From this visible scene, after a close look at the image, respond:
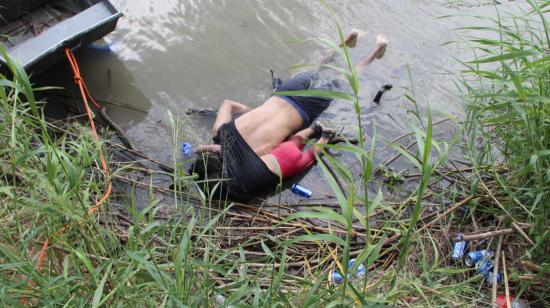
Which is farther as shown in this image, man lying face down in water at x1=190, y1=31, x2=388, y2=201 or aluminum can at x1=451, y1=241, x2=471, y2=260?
man lying face down in water at x1=190, y1=31, x2=388, y2=201

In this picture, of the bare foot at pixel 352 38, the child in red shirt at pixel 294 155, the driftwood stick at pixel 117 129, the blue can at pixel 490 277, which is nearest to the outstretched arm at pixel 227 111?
the child in red shirt at pixel 294 155

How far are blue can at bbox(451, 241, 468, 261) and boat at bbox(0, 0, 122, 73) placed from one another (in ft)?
12.1

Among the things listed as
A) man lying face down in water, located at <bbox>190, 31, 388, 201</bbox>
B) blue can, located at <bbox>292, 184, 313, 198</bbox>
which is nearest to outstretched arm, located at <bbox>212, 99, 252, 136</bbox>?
man lying face down in water, located at <bbox>190, 31, 388, 201</bbox>

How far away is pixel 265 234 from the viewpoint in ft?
8.14

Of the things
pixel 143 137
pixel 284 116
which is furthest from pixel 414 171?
pixel 143 137

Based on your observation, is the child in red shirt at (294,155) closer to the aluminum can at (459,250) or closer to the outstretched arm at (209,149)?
the outstretched arm at (209,149)

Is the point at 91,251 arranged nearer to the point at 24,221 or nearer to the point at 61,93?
the point at 24,221

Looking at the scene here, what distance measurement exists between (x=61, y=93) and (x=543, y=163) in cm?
454

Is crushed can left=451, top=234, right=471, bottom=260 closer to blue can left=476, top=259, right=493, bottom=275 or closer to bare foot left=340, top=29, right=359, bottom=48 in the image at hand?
blue can left=476, top=259, right=493, bottom=275

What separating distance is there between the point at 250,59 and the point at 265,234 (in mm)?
3462

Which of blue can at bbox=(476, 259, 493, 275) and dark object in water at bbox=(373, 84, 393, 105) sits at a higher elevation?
blue can at bbox=(476, 259, 493, 275)

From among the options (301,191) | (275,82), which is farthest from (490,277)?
(275,82)

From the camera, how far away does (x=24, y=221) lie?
220 centimetres

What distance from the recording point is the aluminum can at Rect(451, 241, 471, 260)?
277cm
